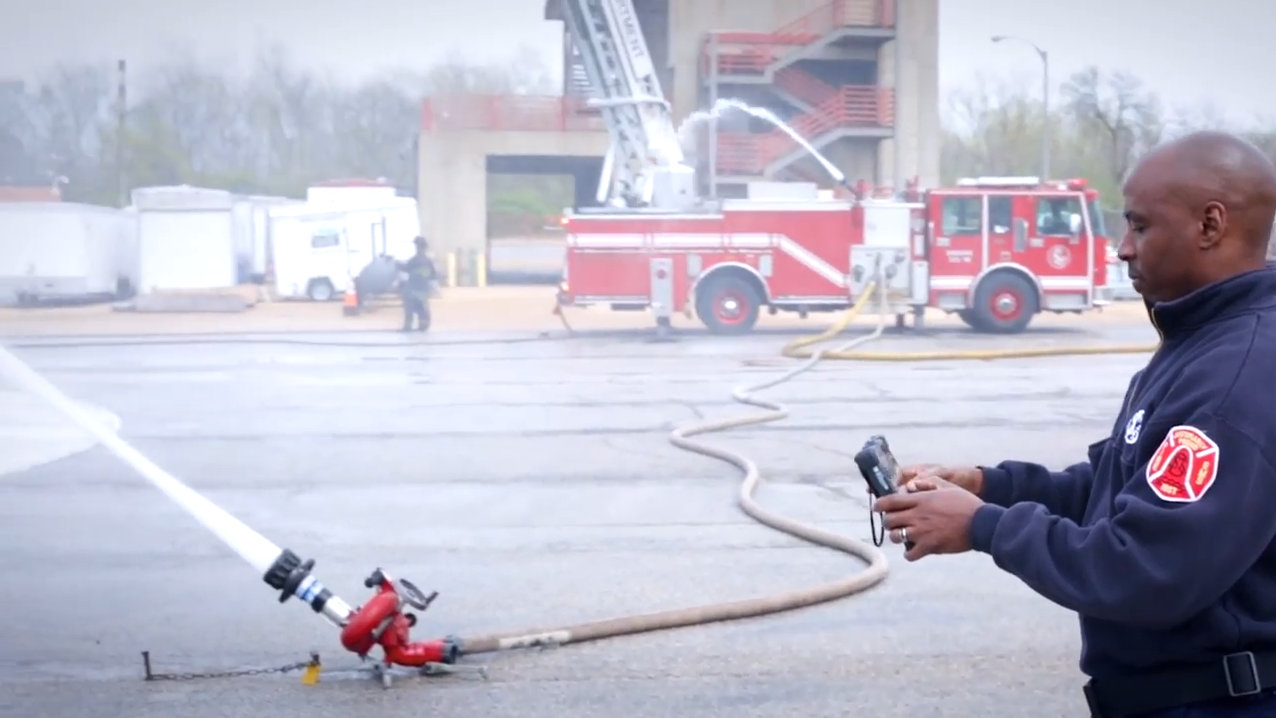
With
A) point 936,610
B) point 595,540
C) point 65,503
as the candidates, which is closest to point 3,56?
point 65,503

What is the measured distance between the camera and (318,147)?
1590cm

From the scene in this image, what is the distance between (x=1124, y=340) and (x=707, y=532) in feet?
47.0

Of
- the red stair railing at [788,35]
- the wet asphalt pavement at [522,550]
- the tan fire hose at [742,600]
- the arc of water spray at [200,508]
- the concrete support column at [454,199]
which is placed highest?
the red stair railing at [788,35]

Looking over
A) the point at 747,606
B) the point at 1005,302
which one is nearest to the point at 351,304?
the point at 1005,302

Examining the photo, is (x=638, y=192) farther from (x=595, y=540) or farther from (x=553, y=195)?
(x=595, y=540)

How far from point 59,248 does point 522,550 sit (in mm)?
6210

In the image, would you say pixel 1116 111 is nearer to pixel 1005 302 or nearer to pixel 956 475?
pixel 1005 302

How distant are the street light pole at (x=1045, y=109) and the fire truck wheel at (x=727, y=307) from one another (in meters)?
4.92

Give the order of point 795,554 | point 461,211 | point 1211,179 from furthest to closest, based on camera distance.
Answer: point 461,211
point 795,554
point 1211,179

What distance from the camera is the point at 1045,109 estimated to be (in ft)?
71.1

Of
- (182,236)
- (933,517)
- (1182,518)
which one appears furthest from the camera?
(182,236)

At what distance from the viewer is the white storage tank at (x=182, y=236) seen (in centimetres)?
1453

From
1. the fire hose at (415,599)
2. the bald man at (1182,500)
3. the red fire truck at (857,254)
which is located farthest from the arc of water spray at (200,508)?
the red fire truck at (857,254)

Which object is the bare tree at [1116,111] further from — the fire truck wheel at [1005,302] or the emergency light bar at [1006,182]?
the fire truck wheel at [1005,302]
